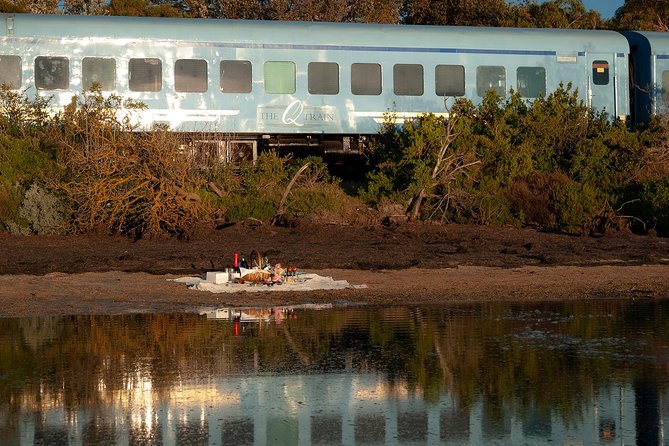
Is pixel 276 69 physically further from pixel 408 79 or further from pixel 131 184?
pixel 131 184

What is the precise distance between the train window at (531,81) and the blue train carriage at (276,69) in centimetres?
3

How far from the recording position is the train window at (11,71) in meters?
25.1

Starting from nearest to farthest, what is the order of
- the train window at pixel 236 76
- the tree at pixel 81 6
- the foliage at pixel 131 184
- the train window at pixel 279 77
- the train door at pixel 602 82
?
the foliage at pixel 131 184, the train window at pixel 236 76, the train window at pixel 279 77, the train door at pixel 602 82, the tree at pixel 81 6

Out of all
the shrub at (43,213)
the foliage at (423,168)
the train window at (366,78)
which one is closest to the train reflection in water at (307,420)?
the shrub at (43,213)

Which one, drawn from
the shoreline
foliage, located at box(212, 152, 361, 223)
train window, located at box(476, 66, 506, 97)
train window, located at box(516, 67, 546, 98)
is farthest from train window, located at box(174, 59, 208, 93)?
the shoreline


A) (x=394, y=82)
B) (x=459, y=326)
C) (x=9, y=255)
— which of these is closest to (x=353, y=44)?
(x=394, y=82)

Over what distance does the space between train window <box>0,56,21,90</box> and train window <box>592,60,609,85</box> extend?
14057 millimetres

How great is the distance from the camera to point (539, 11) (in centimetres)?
4116

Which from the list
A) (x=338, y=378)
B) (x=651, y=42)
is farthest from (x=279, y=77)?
(x=338, y=378)

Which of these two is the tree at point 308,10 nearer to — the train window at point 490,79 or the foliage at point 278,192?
the train window at point 490,79

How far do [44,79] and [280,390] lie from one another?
1777 cm

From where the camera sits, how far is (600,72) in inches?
1119

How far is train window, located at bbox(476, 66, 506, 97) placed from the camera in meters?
27.4

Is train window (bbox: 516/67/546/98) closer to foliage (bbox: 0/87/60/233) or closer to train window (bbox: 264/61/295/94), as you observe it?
train window (bbox: 264/61/295/94)
